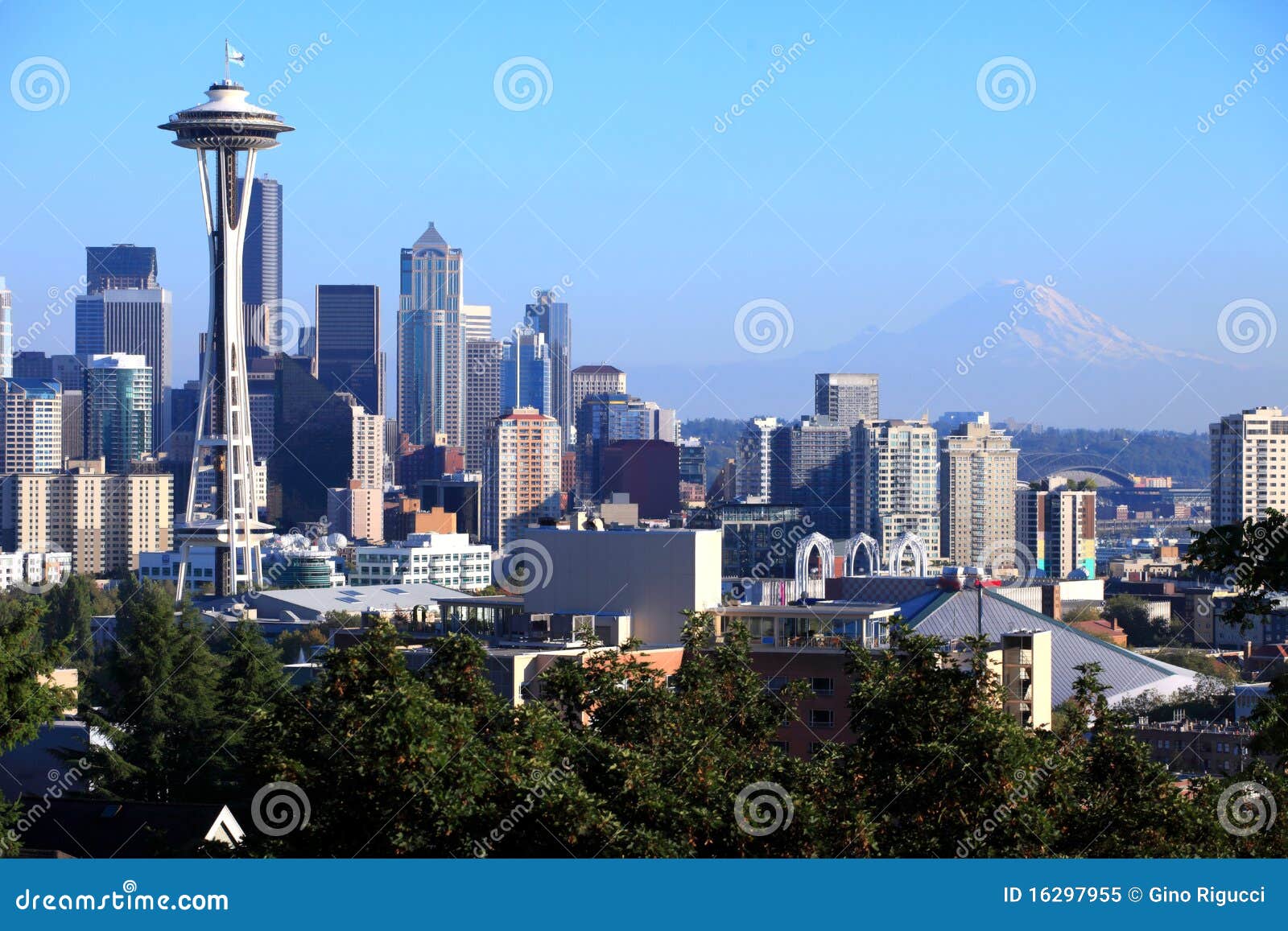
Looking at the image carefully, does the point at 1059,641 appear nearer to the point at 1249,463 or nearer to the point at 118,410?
the point at 1249,463

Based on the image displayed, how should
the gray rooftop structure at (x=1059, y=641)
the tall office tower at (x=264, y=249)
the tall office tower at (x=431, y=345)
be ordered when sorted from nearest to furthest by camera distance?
the gray rooftop structure at (x=1059, y=641) → the tall office tower at (x=431, y=345) → the tall office tower at (x=264, y=249)

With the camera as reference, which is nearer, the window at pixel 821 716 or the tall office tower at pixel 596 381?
the window at pixel 821 716

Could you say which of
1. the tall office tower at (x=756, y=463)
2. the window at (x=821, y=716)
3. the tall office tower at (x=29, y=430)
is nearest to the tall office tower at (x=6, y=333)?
the tall office tower at (x=29, y=430)

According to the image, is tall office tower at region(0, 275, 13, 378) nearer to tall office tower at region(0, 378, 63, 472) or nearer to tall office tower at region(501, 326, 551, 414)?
tall office tower at region(0, 378, 63, 472)

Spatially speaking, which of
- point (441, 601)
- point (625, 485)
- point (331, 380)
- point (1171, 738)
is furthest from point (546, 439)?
point (441, 601)

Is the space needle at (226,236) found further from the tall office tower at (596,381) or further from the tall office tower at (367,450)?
the tall office tower at (596,381)

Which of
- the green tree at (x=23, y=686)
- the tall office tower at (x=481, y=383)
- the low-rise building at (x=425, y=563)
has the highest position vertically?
the tall office tower at (x=481, y=383)

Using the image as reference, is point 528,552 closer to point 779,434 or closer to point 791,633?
point 791,633

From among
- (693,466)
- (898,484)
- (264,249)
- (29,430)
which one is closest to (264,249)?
(264,249)
